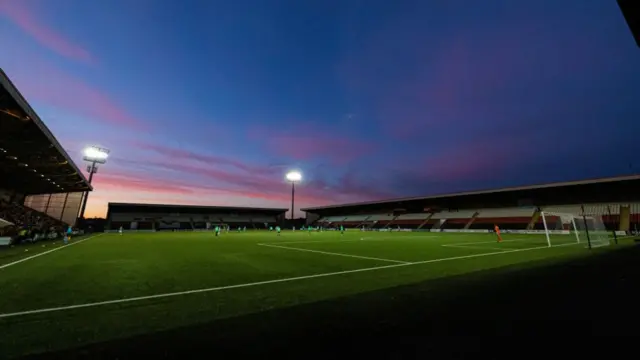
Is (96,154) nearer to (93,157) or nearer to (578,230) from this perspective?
(93,157)

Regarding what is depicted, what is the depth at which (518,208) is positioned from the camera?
4922 cm

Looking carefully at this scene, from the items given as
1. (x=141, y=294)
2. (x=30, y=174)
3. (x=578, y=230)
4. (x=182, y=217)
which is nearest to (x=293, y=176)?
(x=182, y=217)

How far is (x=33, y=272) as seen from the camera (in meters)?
8.76

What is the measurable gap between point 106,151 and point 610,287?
57.8 meters

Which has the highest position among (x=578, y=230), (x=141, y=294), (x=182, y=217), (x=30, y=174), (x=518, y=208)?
(x=30, y=174)

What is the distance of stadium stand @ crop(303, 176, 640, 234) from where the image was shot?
1474 inches

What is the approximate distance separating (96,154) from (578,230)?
6605 centimetres

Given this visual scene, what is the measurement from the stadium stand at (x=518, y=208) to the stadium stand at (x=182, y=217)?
96.1 feet

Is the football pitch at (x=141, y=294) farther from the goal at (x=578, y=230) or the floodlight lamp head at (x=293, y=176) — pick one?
the floodlight lamp head at (x=293, y=176)

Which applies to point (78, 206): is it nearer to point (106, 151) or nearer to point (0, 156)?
point (106, 151)

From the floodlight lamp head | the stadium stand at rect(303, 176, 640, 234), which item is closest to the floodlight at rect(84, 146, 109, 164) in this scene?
the floodlight lamp head

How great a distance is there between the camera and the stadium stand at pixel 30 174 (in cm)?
1470

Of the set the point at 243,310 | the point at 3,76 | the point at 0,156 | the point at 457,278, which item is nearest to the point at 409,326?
the point at 243,310

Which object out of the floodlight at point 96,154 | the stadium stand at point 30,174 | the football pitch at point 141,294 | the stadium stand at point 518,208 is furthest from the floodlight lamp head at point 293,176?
the football pitch at point 141,294
